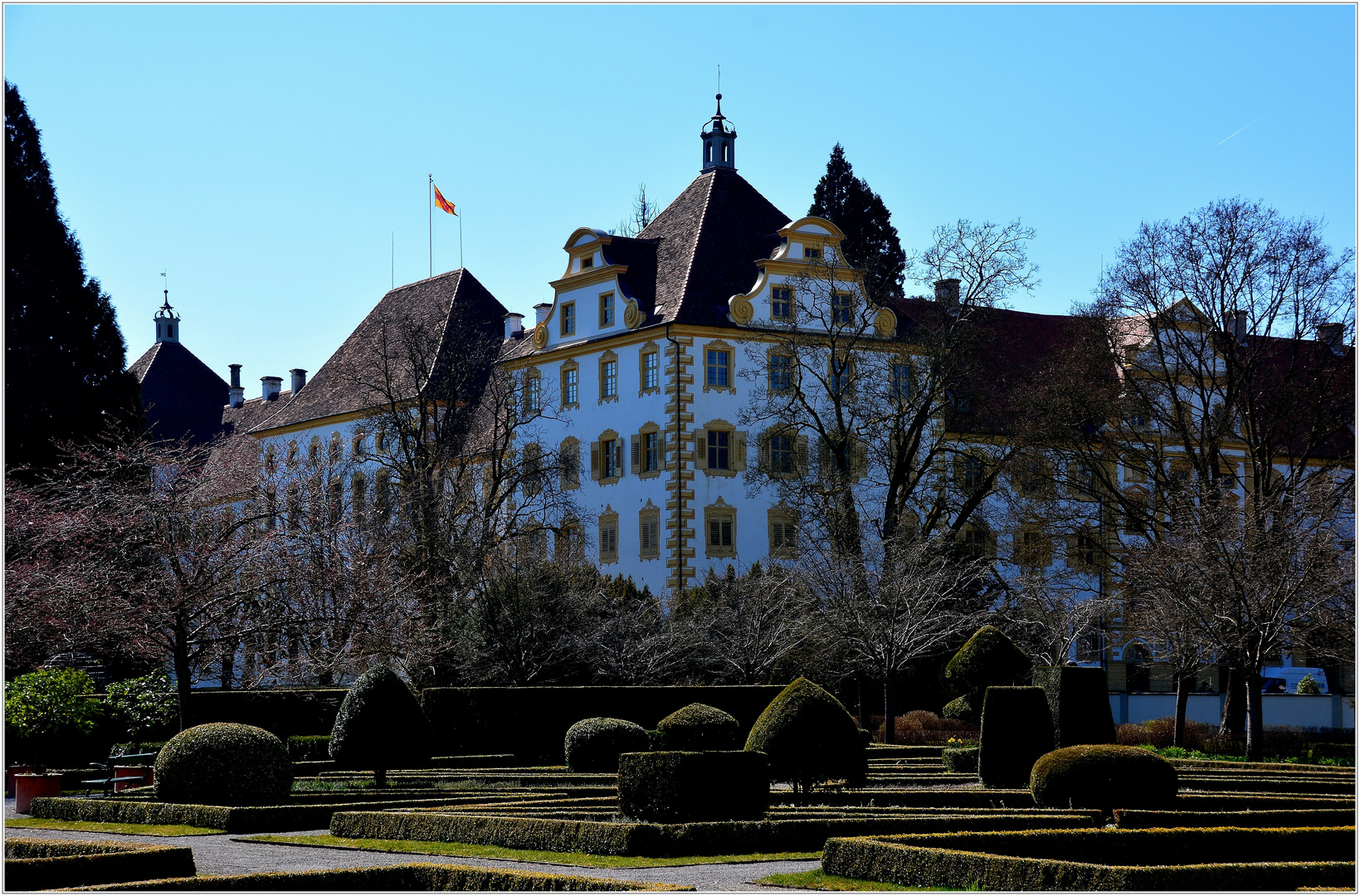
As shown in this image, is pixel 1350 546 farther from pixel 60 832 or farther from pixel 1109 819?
pixel 60 832

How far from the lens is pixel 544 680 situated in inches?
1592

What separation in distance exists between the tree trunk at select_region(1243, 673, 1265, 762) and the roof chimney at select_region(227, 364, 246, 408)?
58972 mm

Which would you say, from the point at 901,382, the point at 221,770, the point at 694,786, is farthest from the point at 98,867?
the point at 901,382

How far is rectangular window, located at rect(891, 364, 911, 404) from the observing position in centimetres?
4715

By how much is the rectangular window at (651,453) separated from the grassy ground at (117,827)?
Result: 1205 inches

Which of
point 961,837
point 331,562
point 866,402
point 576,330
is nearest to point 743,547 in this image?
point 866,402

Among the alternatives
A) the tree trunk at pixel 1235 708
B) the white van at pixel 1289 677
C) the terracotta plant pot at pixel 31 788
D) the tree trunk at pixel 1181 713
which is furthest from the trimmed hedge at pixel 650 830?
the white van at pixel 1289 677

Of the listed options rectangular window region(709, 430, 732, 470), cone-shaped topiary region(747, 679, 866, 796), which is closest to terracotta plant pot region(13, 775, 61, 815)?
cone-shaped topiary region(747, 679, 866, 796)

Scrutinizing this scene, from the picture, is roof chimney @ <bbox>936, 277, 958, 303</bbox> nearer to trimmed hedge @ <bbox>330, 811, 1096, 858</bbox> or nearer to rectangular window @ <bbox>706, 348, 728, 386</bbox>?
rectangular window @ <bbox>706, 348, 728, 386</bbox>

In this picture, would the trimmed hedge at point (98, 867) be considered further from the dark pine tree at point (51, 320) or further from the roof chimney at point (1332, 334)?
the roof chimney at point (1332, 334)

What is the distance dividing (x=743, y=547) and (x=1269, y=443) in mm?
16360

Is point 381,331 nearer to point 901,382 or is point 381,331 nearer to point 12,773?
point 901,382

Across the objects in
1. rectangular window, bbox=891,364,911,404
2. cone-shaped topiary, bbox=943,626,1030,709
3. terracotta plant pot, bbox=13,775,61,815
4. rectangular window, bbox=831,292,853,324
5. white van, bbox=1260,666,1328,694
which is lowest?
Result: white van, bbox=1260,666,1328,694

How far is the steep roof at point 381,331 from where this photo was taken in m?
61.8
